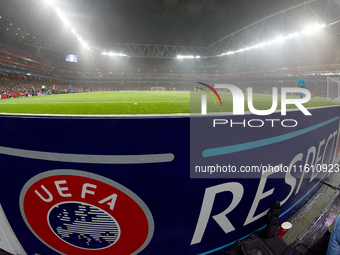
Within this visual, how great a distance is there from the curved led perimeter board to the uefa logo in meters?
0.01

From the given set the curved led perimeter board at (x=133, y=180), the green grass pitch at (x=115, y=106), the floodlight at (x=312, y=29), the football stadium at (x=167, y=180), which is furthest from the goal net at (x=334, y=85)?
the floodlight at (x=312, y=29)

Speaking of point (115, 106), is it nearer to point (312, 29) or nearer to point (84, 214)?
point (84, 214)

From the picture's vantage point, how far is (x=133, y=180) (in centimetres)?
145

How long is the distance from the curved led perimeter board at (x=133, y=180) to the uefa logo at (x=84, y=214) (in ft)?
0.03

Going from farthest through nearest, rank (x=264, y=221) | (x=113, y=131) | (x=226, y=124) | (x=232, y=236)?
(x=264, y=221) → (x=232, y=236) → (x=226, y=124) → (x=113, y=131)

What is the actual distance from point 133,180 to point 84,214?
0.64m

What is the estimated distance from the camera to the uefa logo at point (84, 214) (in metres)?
1.46

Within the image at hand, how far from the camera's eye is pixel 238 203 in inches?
72.7

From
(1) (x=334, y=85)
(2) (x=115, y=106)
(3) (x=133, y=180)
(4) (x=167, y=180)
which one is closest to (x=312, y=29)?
(1) (x=334, y=85)

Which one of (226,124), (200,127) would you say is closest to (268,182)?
(226,124)

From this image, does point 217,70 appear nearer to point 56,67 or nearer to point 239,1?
point 239,1

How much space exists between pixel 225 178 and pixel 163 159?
74 cm

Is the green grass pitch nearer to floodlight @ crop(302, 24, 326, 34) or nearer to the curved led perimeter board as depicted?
the curved led perimeter board

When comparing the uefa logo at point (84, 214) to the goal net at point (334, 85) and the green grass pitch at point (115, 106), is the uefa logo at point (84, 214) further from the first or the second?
the goal net at point (334, 85)
